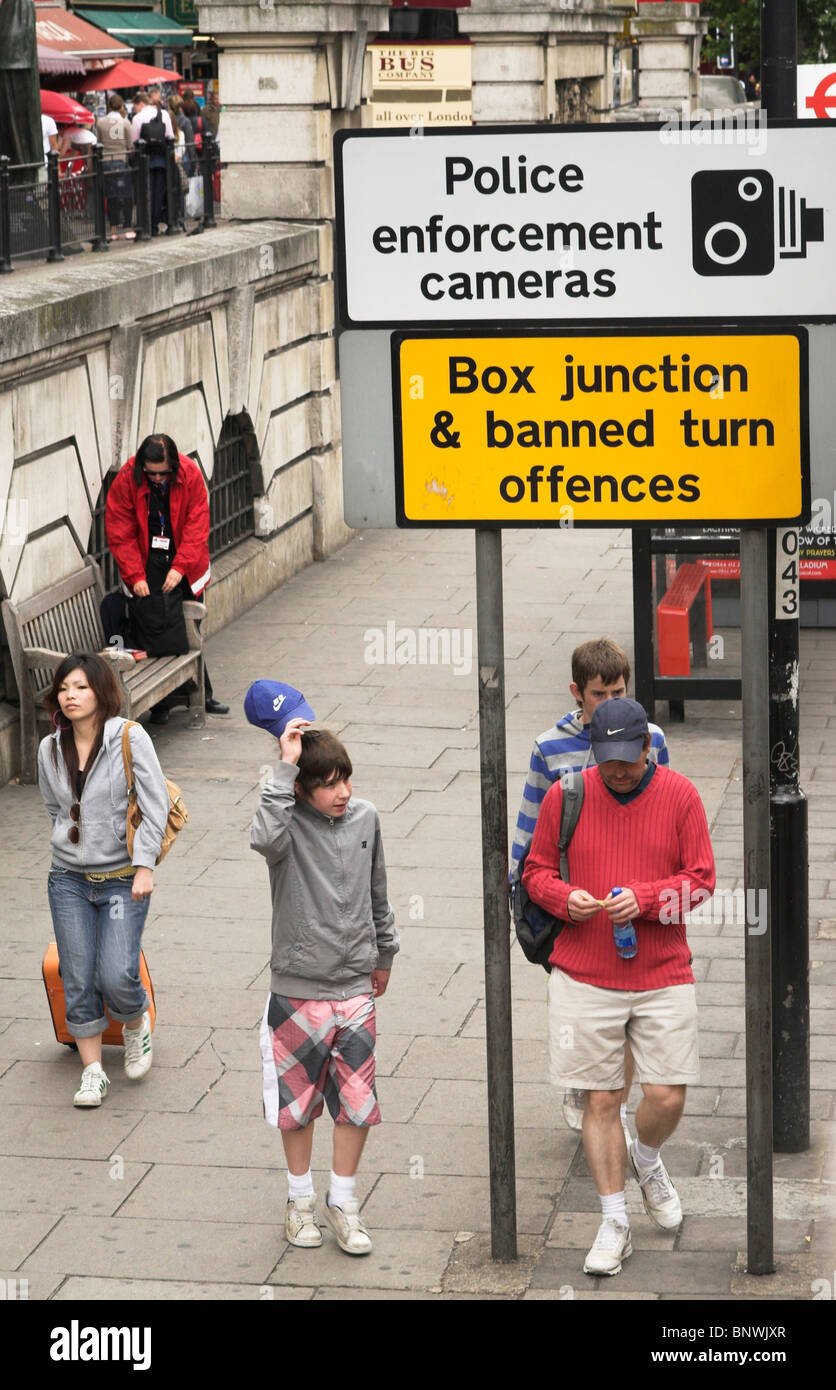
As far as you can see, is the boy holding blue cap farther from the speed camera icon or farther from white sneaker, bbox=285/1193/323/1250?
the speed camera icon

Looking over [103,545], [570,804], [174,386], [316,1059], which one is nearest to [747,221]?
[570,804]

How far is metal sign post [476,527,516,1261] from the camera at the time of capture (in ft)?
18.1

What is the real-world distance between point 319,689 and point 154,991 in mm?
4972

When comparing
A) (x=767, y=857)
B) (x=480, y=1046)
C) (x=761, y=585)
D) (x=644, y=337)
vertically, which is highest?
(x=644, y=337)

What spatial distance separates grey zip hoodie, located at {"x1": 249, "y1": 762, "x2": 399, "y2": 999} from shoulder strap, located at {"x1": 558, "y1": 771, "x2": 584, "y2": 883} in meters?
→ 0.61

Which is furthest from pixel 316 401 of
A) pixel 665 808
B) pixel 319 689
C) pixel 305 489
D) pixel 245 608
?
pixel 665 808

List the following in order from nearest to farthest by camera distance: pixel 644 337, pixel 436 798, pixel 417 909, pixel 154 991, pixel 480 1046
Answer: pixel 644 337, pixel 480 1046, pixel 154 991, pixel 417 909, pixel 436 798

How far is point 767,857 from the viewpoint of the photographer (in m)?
5.55

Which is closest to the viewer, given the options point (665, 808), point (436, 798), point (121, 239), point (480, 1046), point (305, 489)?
point (665, 808)

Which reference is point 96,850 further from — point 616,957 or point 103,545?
point 103,545

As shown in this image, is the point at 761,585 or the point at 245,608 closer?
the point at 761,585

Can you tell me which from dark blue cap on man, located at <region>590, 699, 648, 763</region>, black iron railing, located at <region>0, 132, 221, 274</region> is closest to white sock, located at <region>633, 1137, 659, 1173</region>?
dark blue cap on man, located at <region>590, 699, 648, 763</region>

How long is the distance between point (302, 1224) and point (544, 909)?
3.81 ft

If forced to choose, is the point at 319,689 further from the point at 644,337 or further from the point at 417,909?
the point at 644,337
